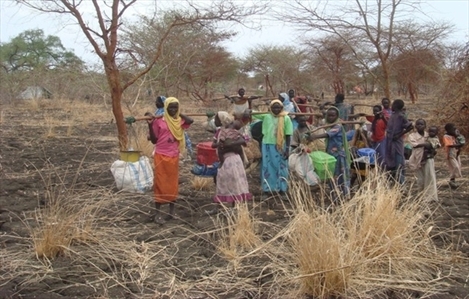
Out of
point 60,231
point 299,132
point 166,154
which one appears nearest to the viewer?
point 60,231

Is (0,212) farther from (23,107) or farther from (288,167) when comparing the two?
(23,107)

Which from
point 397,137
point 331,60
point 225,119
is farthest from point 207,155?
point 331,60

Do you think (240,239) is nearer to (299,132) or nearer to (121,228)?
(121,228)

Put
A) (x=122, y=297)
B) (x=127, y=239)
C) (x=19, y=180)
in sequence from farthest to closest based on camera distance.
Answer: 1. (x=19, y=180)
2. (x=127, y=239)
3. (x=122, y=297)

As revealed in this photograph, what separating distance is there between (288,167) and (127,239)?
2.27 metres

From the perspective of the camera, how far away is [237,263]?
4207 mm

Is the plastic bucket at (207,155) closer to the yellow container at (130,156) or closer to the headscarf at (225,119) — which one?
the headscarf at (225,119)

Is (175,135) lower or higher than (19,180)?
higher

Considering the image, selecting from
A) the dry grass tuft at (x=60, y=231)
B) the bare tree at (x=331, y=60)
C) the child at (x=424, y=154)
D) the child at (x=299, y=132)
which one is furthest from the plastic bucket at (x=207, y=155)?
the bare tree at (x=331, y=60)

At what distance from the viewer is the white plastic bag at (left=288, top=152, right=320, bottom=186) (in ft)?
19.6

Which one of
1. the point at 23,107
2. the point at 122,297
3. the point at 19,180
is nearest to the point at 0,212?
the point at 19,180

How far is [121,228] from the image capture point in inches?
205

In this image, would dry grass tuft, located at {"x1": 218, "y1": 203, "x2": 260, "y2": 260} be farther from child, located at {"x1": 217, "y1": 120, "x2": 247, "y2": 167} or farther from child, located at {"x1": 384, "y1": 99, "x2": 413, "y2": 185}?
child, located at {"x1": 384, "y1": 99, "x2": 413, "y2": 185}

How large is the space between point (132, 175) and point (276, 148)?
1.73 metres
